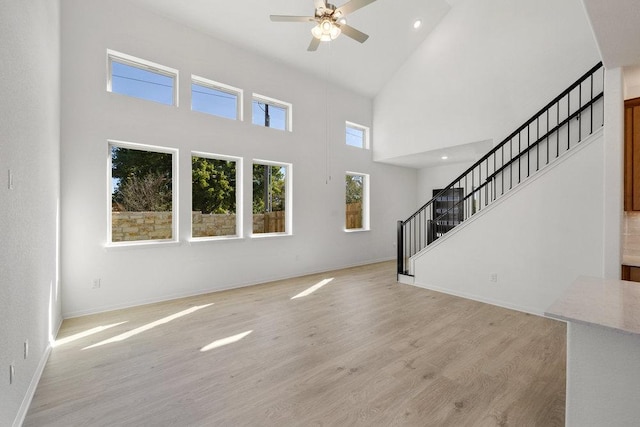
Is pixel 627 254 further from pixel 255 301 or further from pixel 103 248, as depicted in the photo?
pixel 103 248

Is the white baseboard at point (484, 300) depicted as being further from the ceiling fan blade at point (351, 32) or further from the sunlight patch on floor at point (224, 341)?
the ceiling fan blade at point (351, 32)

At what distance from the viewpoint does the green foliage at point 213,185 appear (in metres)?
5.06

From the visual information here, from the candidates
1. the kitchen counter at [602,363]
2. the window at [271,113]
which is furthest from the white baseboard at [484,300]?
the window at [271,113]

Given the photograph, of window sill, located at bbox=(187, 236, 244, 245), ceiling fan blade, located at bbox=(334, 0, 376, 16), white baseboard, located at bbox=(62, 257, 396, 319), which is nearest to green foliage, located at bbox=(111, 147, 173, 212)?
window sill, located at bbox=(187, 236, 244, 245)

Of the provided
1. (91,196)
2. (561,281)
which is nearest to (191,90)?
(91,196)

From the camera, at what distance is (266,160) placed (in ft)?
19.0

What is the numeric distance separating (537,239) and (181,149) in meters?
5.47

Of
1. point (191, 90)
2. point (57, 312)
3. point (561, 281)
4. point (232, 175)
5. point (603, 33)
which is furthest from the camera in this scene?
point (232, 175)

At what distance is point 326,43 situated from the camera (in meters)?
5.92

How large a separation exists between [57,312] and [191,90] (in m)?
3.66

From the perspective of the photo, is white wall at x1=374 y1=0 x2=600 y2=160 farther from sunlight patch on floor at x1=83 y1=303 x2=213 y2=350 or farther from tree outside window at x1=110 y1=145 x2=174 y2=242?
sunlight patch on floor at x1=83 y1=303 x2=213 y2=350

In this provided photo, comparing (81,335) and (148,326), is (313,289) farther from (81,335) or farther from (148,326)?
(81,335)

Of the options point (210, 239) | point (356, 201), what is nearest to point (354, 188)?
point (356, 201)

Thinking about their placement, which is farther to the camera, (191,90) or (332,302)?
(191,90)
